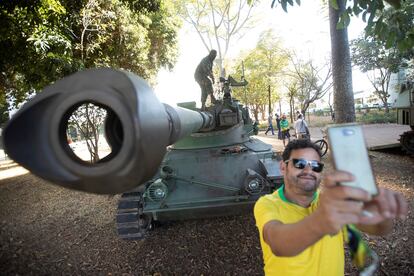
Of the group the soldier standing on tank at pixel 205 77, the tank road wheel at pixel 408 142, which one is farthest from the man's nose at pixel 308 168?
the tank road wheel at pixel 408 142

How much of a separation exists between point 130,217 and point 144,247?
1.11m

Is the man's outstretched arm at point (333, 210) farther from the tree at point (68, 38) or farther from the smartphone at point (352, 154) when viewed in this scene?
the tree at point (68, 38)

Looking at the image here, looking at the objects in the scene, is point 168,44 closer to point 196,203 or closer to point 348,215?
point 196,203

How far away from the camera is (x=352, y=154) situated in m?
0.93

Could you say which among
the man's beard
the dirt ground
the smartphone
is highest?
the smartphone

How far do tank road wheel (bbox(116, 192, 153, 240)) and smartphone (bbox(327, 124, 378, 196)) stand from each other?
13.7 ft

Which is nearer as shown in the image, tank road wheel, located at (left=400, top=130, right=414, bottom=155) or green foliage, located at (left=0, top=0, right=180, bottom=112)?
green foliage, located at (left=0, top=0, right=180, bottom=112)

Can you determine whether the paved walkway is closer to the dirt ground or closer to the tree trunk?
the tree trunk

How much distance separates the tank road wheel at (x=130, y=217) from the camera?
15.5 feet

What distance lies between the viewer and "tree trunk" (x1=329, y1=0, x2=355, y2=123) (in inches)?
336

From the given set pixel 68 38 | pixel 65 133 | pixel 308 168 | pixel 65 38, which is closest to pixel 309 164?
pixel 308 168

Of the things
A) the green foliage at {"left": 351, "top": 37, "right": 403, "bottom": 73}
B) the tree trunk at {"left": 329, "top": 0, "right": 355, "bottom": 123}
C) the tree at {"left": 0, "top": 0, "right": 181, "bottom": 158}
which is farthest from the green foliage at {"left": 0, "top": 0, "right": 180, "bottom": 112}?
the green foliage at {"left": 351, "top": 37, "right": 403, "bottom": 73}

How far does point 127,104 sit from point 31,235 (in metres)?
7.20

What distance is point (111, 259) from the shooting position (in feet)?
17.4
